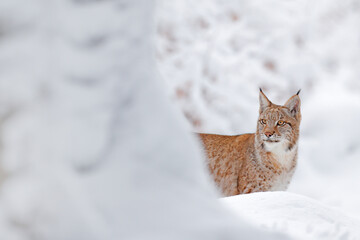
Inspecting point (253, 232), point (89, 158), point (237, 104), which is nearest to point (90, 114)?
point (89, 158)

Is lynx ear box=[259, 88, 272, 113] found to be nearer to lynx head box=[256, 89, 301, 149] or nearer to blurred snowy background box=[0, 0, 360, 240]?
lynx head box=[256, 89, 301, 149]

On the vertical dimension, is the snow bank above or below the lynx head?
below

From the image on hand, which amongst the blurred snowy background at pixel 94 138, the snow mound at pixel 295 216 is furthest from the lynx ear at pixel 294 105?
the blurred snowy background at pixel 94 138

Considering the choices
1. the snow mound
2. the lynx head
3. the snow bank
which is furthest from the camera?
the lynx head

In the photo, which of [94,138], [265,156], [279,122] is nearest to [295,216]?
[94,138]

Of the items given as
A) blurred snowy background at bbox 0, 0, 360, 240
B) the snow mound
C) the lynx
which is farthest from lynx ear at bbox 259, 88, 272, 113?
blurred snowy background at bbox 0, 0, 360, 240

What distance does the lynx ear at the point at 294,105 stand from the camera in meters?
2.53

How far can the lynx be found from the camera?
2504 mm

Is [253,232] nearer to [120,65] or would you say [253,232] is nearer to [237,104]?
[120,65]

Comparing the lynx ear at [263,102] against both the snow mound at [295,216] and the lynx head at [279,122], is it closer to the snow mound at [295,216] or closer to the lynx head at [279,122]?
the lynx head at [279,122]

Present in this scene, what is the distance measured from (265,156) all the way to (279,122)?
8.1 inches

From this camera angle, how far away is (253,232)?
61 centimetres

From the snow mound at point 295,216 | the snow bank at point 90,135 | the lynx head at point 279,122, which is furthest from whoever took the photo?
the lynx head at point 279,122

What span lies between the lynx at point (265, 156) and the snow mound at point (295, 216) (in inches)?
64.0
